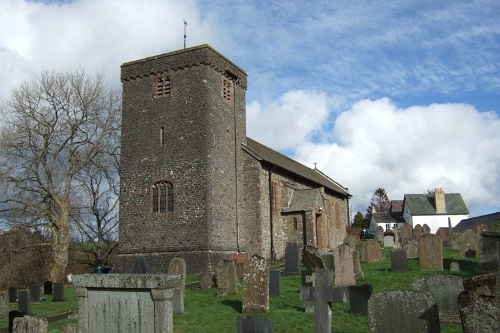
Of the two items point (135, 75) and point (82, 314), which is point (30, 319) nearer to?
point (82, 314)

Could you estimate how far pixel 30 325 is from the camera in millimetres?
8414

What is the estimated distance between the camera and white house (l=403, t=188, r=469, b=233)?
206ft

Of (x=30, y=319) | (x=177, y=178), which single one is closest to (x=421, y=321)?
(x=30, y=319)

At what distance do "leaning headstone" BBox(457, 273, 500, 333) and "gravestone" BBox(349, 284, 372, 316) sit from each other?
5.53m

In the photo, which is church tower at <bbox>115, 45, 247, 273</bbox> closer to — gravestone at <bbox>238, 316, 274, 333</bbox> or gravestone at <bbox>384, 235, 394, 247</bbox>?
gravestone at <bbox>384, 235, 394, 247</bbox>

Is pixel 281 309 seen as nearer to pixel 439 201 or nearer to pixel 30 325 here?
pixel 30 325

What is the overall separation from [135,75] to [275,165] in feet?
30.3

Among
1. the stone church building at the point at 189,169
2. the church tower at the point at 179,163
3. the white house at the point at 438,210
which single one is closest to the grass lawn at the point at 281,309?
the church tower at the point at 179,163

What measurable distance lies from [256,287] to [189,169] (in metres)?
12.8

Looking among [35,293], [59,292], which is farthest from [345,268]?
[35,293]

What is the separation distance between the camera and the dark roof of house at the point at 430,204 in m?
63.0

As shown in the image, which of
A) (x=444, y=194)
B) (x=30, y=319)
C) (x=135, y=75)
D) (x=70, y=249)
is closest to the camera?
(x=30, y=319)

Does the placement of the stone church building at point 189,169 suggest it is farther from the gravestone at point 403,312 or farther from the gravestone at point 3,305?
the gravestone at point 403,312

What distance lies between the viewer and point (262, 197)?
1088 inches
